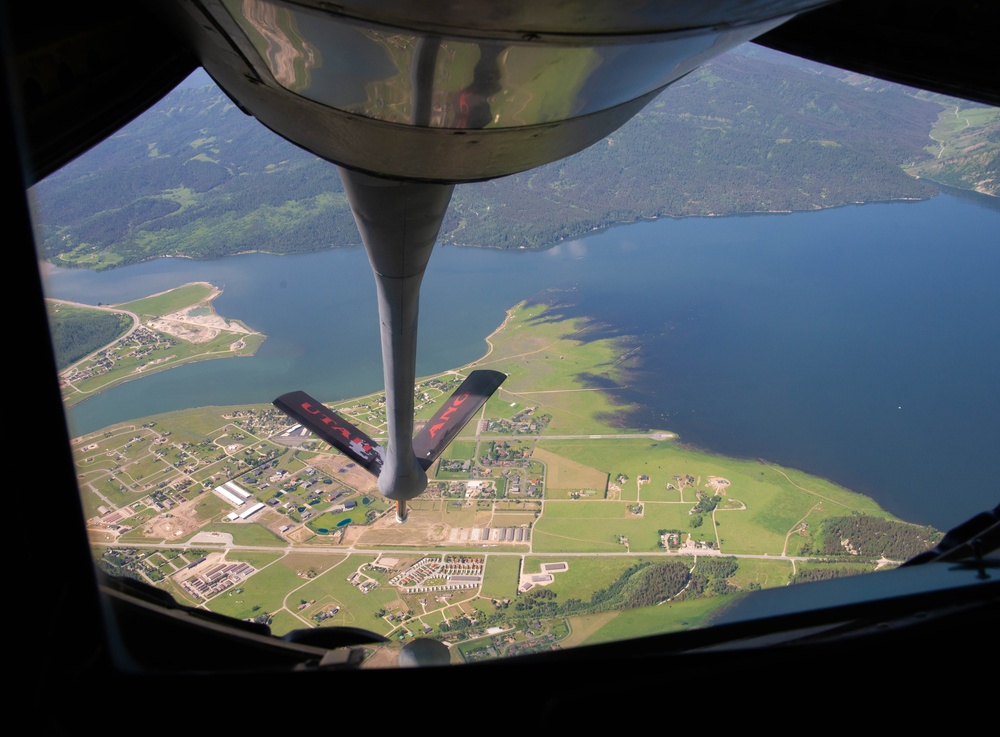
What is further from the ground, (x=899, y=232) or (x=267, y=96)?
(x=899, y=232)

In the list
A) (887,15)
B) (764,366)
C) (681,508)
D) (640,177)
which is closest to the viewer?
(887,15)

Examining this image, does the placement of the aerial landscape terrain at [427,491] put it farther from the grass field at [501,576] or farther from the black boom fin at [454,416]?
the black boom fin at [454,416]

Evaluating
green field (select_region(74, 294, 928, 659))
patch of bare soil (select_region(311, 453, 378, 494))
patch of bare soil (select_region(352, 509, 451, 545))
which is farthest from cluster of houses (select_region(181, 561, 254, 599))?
patch of bare soil (select_region(311, 453, 378, 494))

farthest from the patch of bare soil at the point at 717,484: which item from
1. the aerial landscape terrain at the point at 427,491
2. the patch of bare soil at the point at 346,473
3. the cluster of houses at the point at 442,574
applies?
the patch of bare soil at the point at 346,473

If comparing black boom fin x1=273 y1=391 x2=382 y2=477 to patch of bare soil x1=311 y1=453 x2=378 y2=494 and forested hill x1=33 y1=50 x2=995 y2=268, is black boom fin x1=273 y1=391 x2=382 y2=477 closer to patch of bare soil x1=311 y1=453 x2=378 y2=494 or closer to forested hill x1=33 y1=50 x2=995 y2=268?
patch of bare soil x1=311 y1=453 x2=378 y2=494

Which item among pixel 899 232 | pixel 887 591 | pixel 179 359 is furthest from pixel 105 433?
pixel 899 232

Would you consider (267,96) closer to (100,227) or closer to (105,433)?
(105,433)
